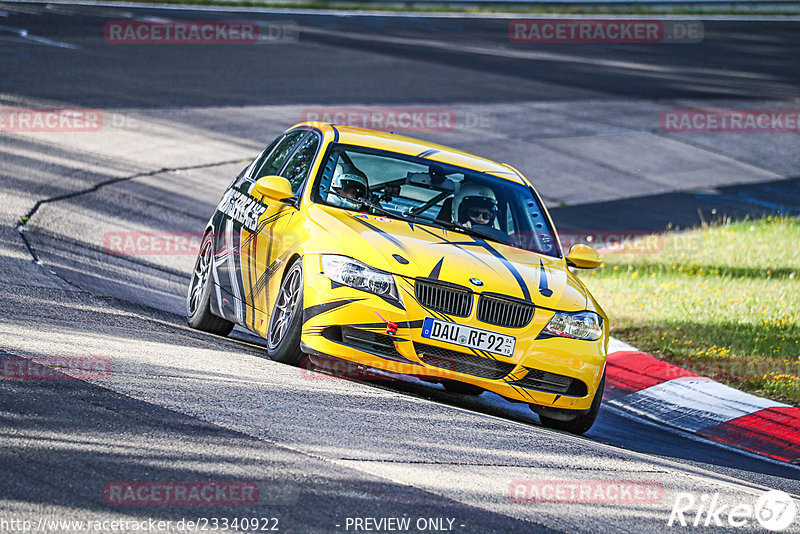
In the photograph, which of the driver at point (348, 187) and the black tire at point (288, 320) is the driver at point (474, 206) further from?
the black tire at point (288, 320)

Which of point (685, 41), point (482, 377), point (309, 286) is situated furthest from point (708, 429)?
point (685, 41)

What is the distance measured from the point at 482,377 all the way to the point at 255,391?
5.16ft

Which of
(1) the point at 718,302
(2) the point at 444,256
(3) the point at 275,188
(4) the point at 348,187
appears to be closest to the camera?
(2) the point at 444,256

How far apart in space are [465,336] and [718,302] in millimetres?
5676

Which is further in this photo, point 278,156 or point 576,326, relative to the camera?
point 278,156

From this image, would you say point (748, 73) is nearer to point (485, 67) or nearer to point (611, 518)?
point (485, 67)

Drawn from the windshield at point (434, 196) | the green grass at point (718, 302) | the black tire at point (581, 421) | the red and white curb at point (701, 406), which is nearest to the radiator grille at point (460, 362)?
the black tire at point (581, 421)

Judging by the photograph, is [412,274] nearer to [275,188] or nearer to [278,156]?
[275,188]

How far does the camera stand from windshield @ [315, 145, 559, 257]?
8.62 meters

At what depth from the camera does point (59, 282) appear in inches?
383

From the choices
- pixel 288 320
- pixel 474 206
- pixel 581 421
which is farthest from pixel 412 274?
pixel 581 421

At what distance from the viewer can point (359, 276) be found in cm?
754

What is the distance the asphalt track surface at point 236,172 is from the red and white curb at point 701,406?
1.37ft

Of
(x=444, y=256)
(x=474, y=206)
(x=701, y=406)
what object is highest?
(x=474, y=206)
